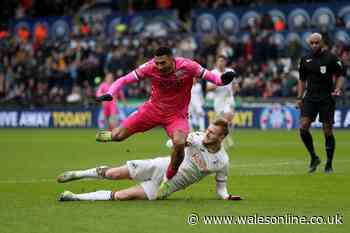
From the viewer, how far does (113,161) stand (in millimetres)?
21891

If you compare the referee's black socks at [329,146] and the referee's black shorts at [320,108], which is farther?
the referee's black socks at [329,146]

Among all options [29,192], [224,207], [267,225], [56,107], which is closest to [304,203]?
[224,207]

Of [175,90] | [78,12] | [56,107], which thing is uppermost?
[175,90]

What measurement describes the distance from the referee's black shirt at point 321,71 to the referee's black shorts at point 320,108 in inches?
3.9

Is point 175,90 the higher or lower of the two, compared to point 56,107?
higher

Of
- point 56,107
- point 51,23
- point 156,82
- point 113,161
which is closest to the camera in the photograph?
point 156,82

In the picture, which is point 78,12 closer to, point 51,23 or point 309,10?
point 51,23

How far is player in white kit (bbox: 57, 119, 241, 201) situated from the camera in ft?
43.0

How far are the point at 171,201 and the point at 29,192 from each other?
2520 mm

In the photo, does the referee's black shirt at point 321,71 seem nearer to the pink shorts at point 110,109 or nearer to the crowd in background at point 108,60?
the crowd in background at point 108,60

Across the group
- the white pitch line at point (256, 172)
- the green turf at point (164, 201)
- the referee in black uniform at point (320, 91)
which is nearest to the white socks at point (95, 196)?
the green turf at point (164, 201)

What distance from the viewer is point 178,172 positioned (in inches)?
521

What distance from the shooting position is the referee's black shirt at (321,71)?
18.3 meters

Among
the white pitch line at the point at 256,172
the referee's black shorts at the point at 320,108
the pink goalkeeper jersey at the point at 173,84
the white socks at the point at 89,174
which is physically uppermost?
the pink goalkeeper jersey at the point at 173,84
